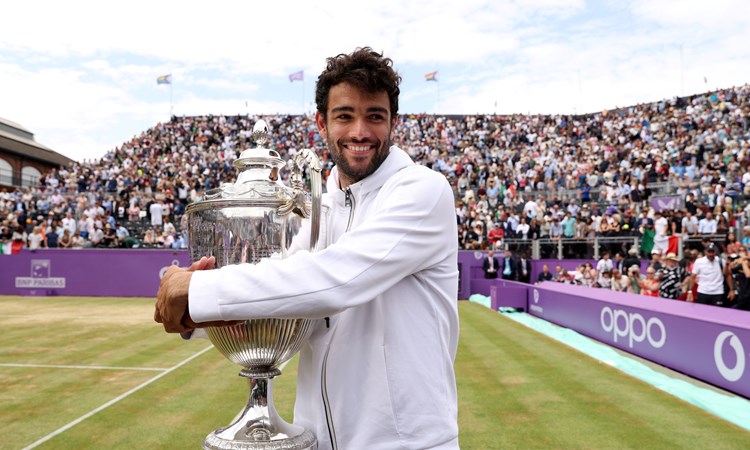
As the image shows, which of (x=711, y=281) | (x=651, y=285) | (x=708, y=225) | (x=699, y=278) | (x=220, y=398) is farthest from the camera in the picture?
(x=708, y=225)

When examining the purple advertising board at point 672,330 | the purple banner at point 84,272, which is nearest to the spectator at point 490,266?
the purple advertising board at point 672,330

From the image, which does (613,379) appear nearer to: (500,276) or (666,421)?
(666,421)

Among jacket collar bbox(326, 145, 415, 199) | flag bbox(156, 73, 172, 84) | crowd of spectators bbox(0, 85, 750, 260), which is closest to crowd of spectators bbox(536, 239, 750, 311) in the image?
crowd of spectators bbox(0, 85, 750, 260)

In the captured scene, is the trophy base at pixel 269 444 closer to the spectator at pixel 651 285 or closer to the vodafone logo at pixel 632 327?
the vodafone logo at pixel 632 327

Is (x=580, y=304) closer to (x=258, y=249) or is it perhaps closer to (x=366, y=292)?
(x=258, y=249)

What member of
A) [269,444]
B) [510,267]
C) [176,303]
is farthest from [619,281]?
[176,303]

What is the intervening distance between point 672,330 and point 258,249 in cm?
762

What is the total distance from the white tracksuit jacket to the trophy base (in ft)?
0.15

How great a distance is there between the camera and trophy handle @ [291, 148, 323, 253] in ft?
4.98

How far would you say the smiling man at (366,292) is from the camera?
1.31m

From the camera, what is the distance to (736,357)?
654cm

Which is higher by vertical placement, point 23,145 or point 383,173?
point 23,145

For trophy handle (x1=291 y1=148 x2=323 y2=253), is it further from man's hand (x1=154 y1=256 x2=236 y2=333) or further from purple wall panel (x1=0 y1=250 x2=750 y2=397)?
purple wall panel (x1=0 y1=250 x2=750 y2=397)

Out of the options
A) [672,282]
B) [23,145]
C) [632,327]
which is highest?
[23,145]
